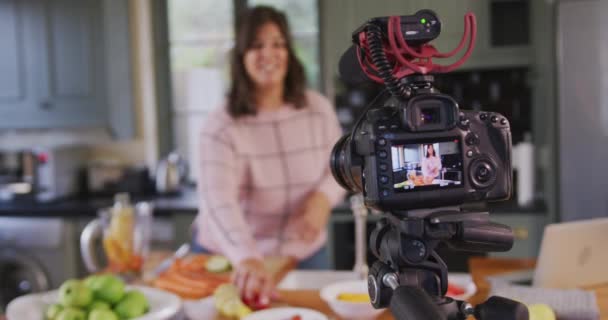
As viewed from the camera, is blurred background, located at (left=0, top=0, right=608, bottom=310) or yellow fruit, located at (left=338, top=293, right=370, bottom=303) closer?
yellow fruit, located at (left=338, top=293, right=370, bottom=303)

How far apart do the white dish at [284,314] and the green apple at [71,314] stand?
28 centimetres

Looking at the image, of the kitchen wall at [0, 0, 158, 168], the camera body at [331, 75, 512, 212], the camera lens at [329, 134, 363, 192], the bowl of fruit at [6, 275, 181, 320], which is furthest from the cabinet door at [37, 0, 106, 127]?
the camera body at [331, 75, 512, 212]

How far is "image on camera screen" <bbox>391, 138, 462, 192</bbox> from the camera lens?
2.10ft

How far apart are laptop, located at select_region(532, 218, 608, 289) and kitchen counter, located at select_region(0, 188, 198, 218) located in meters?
1.74

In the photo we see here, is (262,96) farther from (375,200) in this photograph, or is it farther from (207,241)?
(375,200)

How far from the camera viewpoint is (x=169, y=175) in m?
2.97

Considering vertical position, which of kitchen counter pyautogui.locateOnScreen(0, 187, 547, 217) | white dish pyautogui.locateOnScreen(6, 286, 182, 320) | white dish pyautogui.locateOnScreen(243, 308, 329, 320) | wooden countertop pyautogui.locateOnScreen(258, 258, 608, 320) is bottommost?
kitchen counter pyautogui.locateOnScreen(0, 187, 547, 217)

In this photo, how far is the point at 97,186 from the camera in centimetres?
311

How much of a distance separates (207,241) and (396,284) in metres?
1.11

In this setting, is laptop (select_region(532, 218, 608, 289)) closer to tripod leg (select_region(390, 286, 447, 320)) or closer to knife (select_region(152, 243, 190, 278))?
tripod leg (select_region(390, 286, 447, 320))

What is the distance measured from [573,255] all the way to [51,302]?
3.22 ft

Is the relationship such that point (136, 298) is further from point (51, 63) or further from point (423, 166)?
point (51, 63)

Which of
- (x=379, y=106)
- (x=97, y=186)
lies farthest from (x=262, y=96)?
(x=97, y=186)

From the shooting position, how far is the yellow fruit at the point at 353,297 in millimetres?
1132
